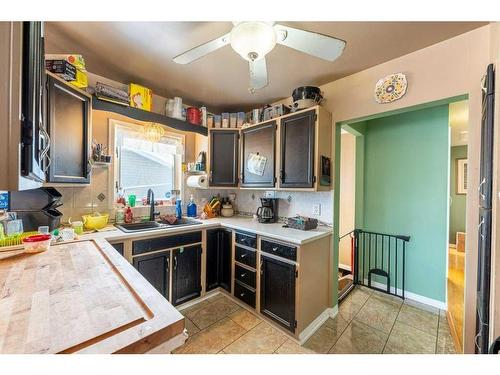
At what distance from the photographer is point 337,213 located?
2156 millimetres

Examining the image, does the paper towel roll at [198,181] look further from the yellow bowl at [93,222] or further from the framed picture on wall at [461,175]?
the framed picture on wall at [461,175]

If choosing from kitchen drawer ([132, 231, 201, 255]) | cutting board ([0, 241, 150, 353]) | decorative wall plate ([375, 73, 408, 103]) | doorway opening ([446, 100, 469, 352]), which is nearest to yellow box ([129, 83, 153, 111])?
kitchen drawer ([132, 231, 201, 255])

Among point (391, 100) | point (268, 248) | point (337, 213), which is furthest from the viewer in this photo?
point (337, 213)

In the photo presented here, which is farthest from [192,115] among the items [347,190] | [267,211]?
[347,190]

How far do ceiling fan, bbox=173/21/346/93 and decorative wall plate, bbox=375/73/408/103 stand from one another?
0.77m

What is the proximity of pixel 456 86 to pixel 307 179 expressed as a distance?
122 cm

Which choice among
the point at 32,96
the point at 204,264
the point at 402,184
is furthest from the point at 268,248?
the point at 402,184

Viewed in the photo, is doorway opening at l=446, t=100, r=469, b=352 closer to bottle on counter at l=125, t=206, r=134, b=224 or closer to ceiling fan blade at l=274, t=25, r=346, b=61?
ceiling fan blade at l=274, t=25, r=346, b=61

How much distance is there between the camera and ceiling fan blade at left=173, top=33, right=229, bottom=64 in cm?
121

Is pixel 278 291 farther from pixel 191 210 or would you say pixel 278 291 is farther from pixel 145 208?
pixel 145 208

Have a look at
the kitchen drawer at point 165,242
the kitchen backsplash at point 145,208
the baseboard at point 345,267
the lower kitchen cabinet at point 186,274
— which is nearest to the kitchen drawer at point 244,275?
the lower kitchen cabinet at point 186,274

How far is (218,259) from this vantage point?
2.34m

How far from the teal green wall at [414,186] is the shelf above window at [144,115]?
2.09 meters

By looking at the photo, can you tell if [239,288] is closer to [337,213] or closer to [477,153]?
[337,213]
